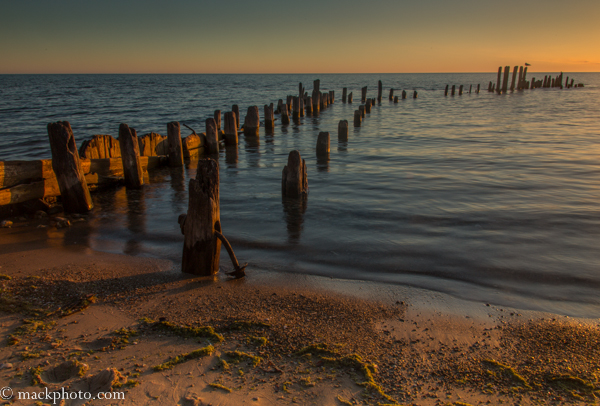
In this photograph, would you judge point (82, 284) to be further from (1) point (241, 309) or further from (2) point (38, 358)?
(1) point (241, 309)

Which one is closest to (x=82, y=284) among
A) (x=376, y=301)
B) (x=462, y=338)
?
(x=376, y=301)

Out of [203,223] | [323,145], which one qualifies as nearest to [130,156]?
[203,223]

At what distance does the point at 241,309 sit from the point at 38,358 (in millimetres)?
1774

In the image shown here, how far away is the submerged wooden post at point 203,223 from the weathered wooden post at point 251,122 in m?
13.0

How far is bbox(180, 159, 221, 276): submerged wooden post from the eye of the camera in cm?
459

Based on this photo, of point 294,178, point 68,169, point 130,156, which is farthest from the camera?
point 130,156

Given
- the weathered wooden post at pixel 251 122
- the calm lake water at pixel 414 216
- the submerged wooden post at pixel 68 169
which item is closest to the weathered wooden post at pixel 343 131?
the calm lake water at pixel 414 216

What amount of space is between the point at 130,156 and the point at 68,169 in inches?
85.0

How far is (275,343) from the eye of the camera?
3400 mm

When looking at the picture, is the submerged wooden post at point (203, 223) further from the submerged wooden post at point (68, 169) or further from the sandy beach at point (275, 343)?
the submerged wooden post at point (68, 169)

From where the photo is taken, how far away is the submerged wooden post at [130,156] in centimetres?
898

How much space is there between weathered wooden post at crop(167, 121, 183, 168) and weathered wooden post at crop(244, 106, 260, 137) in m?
6.25

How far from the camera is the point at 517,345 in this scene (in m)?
3.57

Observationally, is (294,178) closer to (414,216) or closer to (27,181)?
(414,216)
